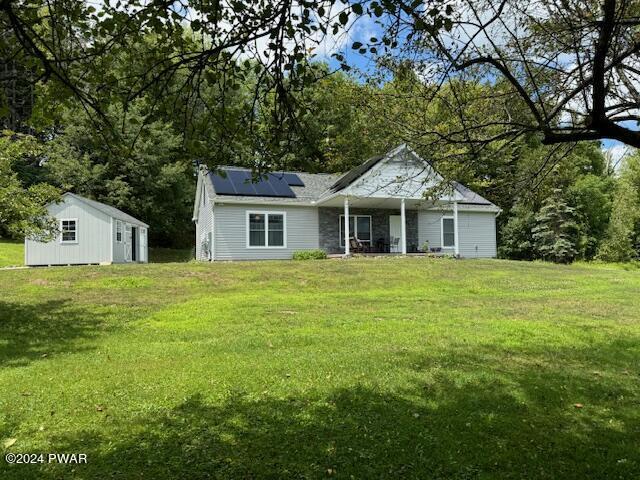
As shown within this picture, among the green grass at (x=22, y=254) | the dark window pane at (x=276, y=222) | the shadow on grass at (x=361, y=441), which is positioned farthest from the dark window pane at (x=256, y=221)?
the shadow on grass at (x=361, y=441)

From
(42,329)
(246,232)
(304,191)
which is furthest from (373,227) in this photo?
(42,329)

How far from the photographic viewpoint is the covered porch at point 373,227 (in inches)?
860

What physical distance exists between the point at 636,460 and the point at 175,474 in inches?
131

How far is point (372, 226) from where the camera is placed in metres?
23.3

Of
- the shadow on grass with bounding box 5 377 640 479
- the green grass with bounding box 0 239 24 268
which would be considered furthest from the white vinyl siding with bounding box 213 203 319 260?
the shadow on grass with bounding box 5 377 640 479

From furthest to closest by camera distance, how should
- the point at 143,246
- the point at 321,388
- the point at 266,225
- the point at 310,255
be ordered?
the point at 143,246 < the point at 266,225 < the point at 310,255 < the point at 321,388

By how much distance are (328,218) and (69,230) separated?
37.3 feet

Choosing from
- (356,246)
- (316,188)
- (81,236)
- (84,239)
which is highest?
(316,188)

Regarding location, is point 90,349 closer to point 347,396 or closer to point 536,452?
point 347,396

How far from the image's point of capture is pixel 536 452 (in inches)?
140

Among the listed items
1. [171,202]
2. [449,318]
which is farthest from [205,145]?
[171,202]

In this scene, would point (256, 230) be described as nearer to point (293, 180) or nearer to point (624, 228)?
point (293, 180)

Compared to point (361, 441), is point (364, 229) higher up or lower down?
higher up

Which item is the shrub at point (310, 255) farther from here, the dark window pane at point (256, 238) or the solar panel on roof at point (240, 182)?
the solar panel on roof at point (240, 182)
